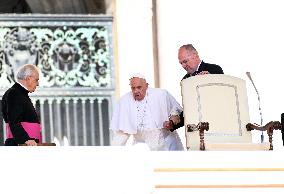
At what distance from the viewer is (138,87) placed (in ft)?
35.0

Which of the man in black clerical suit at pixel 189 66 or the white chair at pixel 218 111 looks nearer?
the white chair at pixel 218 111

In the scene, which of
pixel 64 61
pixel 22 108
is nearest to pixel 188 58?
pixel 22 108

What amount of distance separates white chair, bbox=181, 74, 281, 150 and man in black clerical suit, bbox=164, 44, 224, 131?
0.38m

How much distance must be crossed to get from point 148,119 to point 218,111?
1.24 meters

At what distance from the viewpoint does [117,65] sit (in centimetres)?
1482

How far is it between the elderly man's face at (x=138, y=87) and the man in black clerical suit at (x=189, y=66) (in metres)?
0.39

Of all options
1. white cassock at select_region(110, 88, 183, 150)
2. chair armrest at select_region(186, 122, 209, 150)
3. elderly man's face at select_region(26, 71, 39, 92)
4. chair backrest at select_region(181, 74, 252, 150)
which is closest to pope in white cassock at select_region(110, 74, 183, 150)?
white cassock at select_region(110, 88, 183, 150)

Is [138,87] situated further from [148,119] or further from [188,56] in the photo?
[188,56]

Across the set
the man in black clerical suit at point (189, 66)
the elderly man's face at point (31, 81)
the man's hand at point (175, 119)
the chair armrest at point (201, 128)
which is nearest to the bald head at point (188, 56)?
the man in black clerical suit at point (189, 66)

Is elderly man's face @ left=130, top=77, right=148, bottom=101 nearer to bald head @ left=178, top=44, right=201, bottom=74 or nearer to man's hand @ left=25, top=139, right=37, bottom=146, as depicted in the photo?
bald head @ left=178, top=44, right=201, bottom=74

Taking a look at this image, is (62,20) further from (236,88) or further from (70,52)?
(236,88)

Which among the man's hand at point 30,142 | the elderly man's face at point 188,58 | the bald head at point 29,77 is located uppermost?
the elderly man's face at point 188,58

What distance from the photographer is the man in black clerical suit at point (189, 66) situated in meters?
10.4

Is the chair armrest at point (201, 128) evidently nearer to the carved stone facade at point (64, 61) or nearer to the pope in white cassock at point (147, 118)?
the pope in white cassock at point (147, 118)
